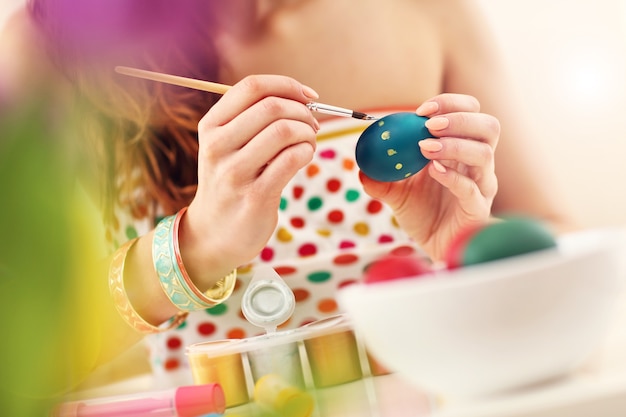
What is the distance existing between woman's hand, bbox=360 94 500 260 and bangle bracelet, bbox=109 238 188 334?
216 mm

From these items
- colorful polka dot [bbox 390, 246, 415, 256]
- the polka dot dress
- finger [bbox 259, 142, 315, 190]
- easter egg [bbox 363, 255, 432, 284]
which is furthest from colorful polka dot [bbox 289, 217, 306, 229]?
easter egg [bbox 363, 255, 432, 284]

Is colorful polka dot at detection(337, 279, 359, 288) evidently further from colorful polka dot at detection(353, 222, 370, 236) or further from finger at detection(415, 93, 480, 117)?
finger at detection(415, 93, 480, 117)

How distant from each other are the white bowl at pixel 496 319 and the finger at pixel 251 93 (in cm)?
24

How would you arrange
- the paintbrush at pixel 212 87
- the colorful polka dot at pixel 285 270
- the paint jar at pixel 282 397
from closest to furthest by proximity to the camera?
1. the paint jar at pixel 282 397
2. the paintbrush at pixel 212 87
3. the colorful polka dot at pixel 285 270

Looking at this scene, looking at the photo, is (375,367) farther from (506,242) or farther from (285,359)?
(506,242)

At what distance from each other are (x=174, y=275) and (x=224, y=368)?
0.37 ft

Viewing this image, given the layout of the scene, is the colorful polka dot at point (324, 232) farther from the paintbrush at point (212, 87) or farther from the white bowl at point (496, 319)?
the white bowl at point (496, 319)

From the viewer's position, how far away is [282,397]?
382mm

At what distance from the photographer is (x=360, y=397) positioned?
Result: 384mm

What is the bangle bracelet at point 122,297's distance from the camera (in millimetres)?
502

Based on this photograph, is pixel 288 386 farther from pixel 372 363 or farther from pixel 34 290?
pixel 34 290

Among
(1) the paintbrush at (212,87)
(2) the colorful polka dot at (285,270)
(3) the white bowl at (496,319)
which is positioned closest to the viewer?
(3) the white bowl at (496,319)

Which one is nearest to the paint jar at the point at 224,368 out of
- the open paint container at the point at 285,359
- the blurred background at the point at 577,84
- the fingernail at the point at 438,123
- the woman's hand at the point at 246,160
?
the open paint container at the point at 285,359

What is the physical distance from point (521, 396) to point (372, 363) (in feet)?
0.55
